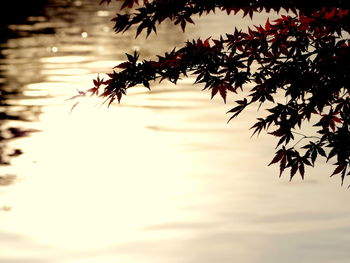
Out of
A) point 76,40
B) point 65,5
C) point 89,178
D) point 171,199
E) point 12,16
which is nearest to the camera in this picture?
point 171,199

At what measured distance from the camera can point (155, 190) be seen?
11398mm

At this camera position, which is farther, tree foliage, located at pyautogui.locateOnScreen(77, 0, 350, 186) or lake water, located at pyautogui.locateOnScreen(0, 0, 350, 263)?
lake water, located at pyautogui.locateOnScreen(0, 0, 350, 263)

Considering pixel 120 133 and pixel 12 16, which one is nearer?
pixel 120 133

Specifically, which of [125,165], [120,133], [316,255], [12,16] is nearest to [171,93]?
[120,133]

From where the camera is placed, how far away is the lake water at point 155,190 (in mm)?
9086

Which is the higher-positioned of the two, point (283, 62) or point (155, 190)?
point (283, 62)

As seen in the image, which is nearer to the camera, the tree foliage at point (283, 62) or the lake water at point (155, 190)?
the tree foliage at point (283, 62)

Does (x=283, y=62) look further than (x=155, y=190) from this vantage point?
No

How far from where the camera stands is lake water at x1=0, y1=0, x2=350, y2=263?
909cm

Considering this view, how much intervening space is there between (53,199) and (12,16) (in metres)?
24.2

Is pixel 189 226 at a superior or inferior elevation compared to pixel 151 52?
inferior

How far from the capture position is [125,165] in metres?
13.0

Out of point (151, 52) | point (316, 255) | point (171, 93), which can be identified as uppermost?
point (151, 52)

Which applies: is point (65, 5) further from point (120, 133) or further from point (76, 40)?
point (120, 133)
